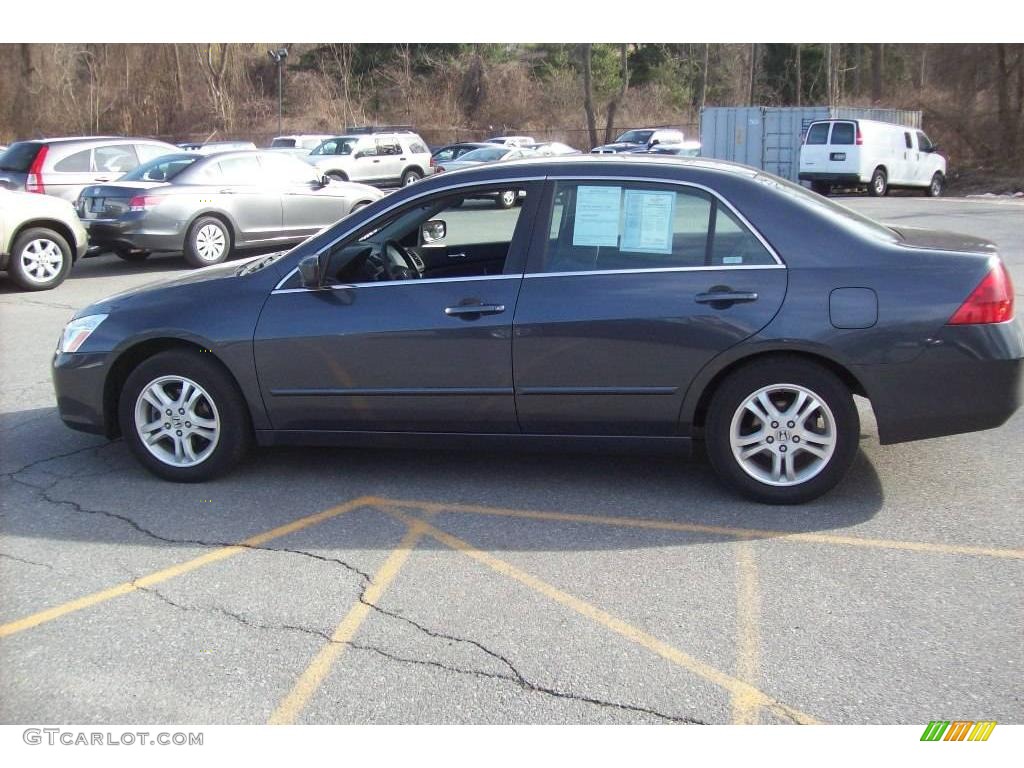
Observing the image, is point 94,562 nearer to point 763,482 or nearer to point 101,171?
point 763,482

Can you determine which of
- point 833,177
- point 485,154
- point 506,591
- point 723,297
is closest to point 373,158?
point 485,154

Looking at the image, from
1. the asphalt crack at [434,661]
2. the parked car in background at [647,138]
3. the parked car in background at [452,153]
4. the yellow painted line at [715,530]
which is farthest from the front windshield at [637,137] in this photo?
the asphalt crack at [434,661]

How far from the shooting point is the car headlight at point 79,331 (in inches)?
215

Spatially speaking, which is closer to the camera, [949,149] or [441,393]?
[441,393]

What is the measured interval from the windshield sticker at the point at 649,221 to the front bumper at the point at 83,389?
2808 mm

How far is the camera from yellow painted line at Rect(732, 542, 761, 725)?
3246 mm

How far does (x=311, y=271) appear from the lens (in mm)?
5082

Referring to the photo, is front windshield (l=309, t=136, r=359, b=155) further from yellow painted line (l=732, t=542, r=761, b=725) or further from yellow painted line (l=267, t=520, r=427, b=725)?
yellow painted line (l=732, t=542, r=761, b=725)

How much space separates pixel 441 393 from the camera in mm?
5027

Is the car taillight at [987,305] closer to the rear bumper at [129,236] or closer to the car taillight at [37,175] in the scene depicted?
the rear bumper at [129,236]

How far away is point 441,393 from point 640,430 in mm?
992

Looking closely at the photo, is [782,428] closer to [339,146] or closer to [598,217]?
[598,217]
